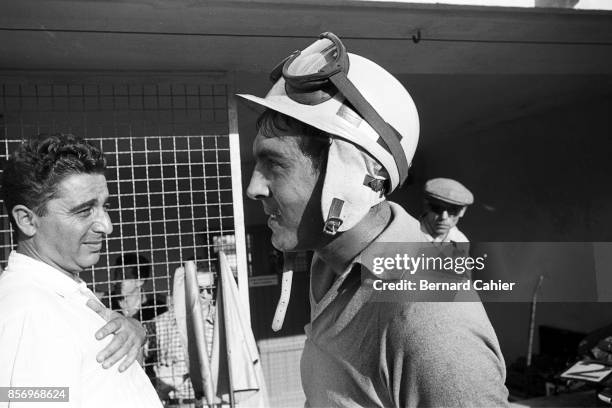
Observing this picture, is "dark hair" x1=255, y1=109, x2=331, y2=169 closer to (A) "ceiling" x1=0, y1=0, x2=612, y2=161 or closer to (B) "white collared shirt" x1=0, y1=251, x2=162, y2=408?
(B) "white collared shirt" x1=0, y1=251, x2=162, y2=408

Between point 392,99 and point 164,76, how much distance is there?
3.31m

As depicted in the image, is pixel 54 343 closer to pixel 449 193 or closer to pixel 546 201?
pixel 449 193

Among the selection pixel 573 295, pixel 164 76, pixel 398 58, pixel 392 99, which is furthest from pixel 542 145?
pixel 392 99

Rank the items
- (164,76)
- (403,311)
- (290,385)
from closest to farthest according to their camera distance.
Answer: (403,311), (164,76), (290,385)

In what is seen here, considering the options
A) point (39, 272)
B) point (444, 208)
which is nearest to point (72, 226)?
point (39, 272)

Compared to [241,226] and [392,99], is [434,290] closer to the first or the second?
[392,99]

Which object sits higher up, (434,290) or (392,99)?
(392,99)

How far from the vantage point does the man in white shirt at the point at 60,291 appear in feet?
4.87

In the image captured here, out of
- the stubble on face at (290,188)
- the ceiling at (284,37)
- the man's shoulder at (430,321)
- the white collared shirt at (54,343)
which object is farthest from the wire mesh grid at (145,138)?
the man's shoulder at (430,321)

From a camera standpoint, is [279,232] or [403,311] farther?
[279,232]

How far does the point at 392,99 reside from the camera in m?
1.31

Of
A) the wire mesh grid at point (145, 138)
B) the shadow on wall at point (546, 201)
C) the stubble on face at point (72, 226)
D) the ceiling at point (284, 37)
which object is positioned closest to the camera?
the stubble on face at point (72, 226)

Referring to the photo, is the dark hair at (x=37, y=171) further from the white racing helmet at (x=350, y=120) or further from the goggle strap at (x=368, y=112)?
the goggle strap at (x=368, y=112)

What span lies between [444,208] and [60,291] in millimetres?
3410
